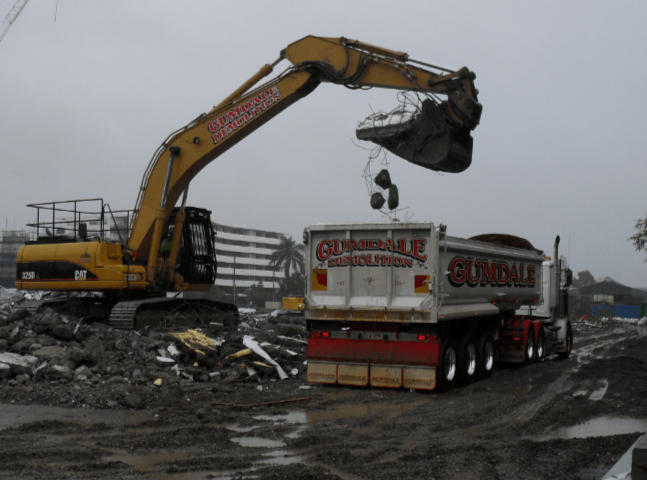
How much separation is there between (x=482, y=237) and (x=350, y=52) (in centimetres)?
614

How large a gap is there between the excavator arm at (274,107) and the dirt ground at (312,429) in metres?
4.74

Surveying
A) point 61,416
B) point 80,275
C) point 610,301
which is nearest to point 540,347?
point 80,275

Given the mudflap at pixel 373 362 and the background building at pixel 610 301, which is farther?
the background building at pixel 610 301

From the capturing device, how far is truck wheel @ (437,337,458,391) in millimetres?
12202

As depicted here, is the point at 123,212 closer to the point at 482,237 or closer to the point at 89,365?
the point at 89,365

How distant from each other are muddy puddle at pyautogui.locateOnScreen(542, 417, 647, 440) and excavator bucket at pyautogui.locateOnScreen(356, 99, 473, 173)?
17.9 ft

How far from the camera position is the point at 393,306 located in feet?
40.7

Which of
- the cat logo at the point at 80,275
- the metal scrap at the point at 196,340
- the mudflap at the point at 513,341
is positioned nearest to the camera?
the metal scrap at the point at 196,340

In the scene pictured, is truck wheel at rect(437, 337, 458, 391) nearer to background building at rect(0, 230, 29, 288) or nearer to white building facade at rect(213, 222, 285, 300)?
background building at rect(0, 230, 29, 288)

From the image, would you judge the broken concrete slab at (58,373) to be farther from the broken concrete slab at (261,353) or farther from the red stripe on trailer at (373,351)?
the red stripe on trailer at (373,351)

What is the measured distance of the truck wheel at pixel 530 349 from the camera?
666 inches

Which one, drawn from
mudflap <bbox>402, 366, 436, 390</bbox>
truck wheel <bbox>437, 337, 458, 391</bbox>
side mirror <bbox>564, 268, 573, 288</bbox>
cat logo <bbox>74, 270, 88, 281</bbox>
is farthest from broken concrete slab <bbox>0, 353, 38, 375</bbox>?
side mirror <bbox>564, 268, 573, 288</bbox>

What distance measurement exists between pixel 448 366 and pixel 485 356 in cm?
215

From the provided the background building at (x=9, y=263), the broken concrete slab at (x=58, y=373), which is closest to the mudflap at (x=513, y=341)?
the broken concrete slab at (x=58, y=373)
